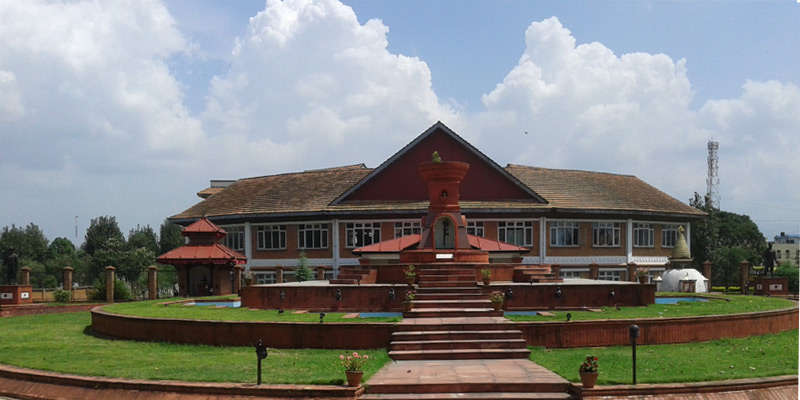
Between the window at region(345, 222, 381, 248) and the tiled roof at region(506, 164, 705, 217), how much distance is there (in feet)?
31.6

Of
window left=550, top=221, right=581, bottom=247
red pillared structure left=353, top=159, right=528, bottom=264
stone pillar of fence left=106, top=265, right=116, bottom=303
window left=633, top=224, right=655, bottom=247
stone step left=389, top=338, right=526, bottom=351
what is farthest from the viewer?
window left=633, top=224, right=655, bottom=247

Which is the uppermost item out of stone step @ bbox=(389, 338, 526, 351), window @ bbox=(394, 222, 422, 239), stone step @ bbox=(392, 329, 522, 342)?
window @ bbox=(394, 222, 422, 239)

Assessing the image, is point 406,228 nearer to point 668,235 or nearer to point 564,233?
point 564,233

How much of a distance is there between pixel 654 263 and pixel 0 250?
5694cm

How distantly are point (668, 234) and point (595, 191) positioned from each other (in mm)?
5549

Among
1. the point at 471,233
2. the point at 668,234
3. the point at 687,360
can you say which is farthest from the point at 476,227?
the point at 687,360

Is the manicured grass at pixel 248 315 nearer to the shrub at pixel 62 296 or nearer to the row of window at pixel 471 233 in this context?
the shrub at pixel 62 296

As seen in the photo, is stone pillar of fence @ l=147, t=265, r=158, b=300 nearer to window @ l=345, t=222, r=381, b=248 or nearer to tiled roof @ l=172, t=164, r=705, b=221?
tiled roof @ l=172, t=164, r=705, b=221

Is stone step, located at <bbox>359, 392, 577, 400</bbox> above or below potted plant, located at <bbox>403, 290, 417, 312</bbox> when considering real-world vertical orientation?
below

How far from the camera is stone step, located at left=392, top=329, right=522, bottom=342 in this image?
1625 cm

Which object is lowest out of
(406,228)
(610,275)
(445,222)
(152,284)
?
(610,275)

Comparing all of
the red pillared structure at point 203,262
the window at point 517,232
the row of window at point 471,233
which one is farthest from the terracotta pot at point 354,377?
the window at point 517,232

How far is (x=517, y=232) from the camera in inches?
1613

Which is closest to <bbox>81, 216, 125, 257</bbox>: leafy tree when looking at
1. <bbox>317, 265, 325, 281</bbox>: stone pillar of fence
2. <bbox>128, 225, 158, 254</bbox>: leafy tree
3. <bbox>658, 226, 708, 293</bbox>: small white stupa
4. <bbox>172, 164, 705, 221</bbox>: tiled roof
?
<bbox>128, 225, 158, 254</bbox>: leafy tree
